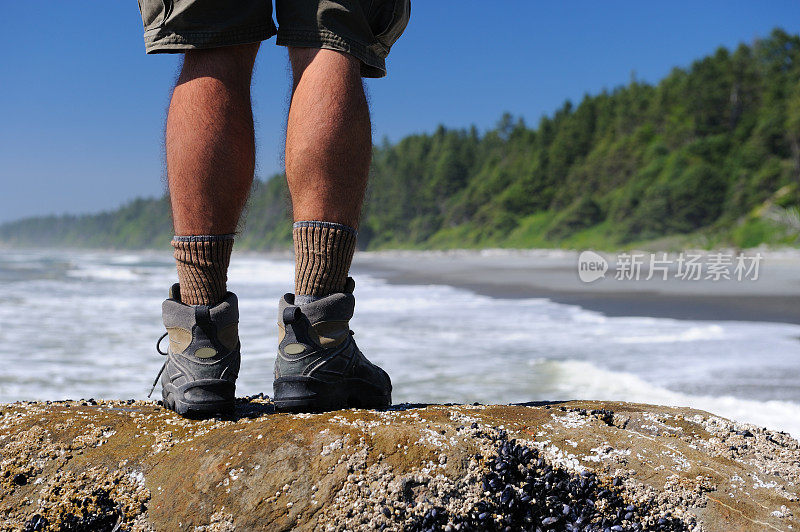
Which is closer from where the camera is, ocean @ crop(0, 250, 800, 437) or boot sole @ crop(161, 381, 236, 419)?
boot sole @ crop(161, 381, 236, 419)

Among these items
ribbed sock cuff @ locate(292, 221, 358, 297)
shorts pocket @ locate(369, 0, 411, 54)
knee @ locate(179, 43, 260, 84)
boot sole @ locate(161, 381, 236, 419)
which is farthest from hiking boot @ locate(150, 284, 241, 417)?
shorts pocket @ locate(369, 0, 411, 54)

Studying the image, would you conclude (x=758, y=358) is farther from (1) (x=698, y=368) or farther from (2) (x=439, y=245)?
(2) (x=439, y=245)

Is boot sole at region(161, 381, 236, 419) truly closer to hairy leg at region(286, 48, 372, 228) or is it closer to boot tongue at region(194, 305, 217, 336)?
boot tongue at region(194, 305, 217, 336)

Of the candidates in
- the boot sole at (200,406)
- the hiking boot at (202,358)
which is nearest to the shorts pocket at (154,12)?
the hiking boot at (202,358)

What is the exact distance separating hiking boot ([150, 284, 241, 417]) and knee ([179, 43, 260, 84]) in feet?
2.19

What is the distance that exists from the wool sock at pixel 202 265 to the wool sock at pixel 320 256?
0.23 metres

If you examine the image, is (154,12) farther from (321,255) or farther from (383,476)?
(383,476)

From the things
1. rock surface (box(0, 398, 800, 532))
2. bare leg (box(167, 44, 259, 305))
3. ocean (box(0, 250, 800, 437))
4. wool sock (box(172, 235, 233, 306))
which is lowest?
ocean (box(0, 250, 800, 437))

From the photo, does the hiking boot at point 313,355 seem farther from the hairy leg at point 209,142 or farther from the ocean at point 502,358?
the ocean at point 502,358

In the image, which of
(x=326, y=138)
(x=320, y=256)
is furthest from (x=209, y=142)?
(x=320, y=256)

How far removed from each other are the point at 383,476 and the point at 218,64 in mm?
1239

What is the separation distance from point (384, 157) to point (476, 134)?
Result: 1801 cm

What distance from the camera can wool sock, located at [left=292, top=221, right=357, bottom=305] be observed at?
1.68m

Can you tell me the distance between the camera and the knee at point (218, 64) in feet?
5.73
